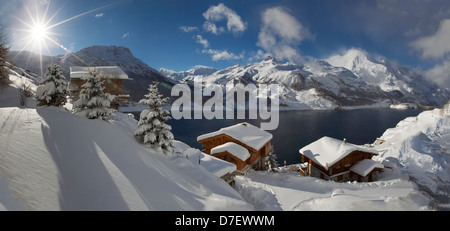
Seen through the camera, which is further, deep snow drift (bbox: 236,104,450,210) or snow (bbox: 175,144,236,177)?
snow (bbox: 175,144,236,177)

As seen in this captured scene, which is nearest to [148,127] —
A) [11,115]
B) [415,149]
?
[11,115]

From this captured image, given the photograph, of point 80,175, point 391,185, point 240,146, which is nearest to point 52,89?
point 80,175

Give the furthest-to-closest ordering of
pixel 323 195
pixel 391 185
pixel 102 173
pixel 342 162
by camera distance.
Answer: pixel 342 162 → pixel 391 185 → pixel 323 195 → pixel 102 173

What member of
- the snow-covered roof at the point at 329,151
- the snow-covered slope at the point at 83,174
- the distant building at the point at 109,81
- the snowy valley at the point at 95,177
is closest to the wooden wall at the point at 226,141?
the snow-covered roof at the point at 329,151

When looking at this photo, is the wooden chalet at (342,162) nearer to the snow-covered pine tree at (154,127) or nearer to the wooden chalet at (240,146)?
the wooden chalet at (240,146)

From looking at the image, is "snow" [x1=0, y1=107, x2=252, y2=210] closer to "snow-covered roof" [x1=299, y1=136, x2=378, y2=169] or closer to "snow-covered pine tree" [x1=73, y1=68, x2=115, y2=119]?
"snow-covered pine tree" [x1=73, y1=68, x2=115, y2=119]

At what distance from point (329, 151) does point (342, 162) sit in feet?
6.75

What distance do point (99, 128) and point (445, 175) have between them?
3527 cm

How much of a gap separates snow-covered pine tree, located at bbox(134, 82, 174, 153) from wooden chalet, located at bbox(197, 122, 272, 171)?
11.7m

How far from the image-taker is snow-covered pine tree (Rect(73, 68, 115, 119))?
11.7 meters

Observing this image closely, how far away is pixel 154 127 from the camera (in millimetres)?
11359

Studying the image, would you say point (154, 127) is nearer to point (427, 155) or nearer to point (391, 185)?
point (391, 185)

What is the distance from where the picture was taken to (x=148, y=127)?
36.7 ft

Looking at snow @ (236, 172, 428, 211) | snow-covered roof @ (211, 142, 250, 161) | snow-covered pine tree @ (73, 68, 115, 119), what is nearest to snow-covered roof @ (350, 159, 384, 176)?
snow @ (236, 172, 428, 211)
